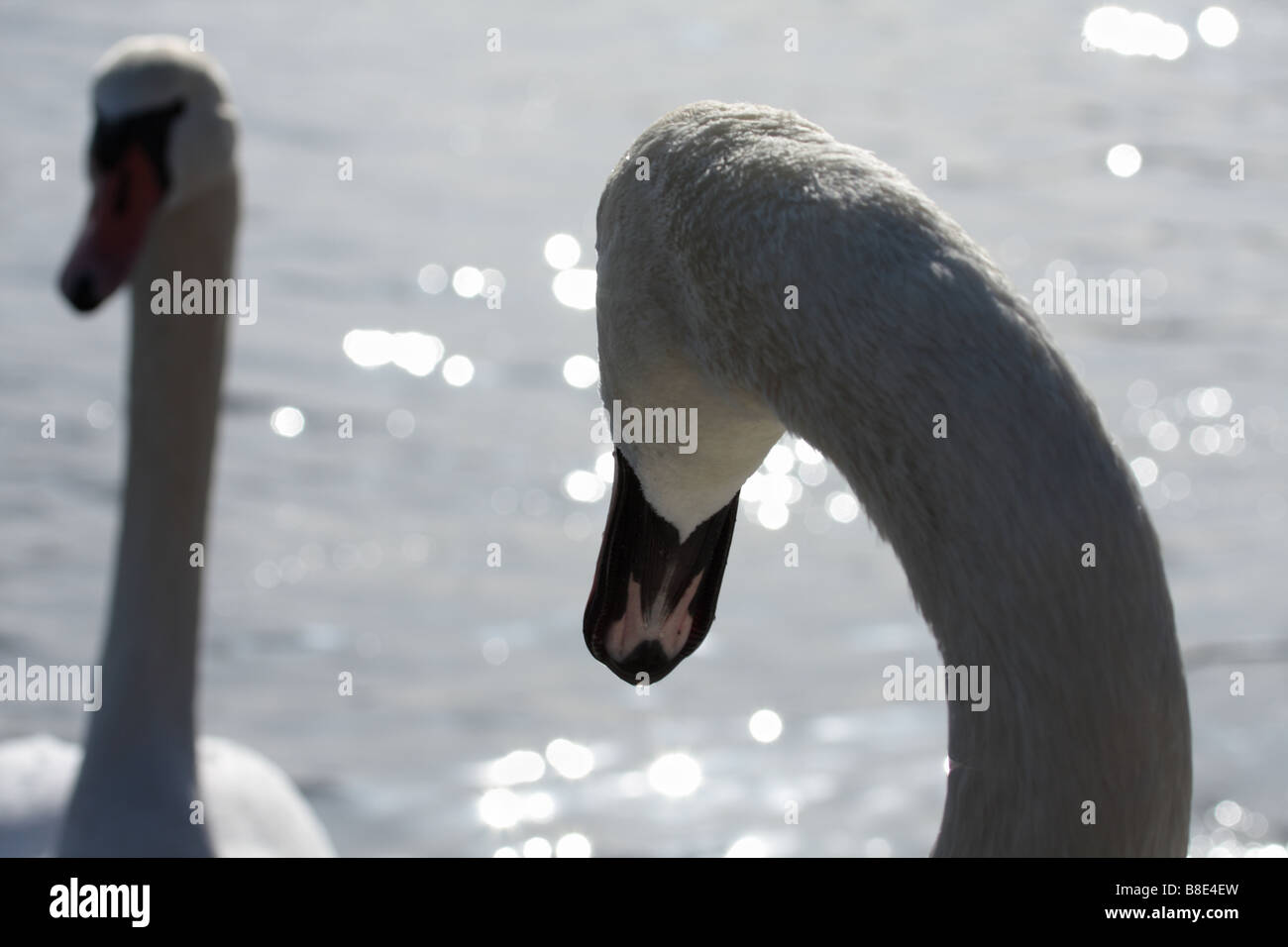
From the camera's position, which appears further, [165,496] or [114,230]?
[165,496]

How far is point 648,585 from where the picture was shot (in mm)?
2211

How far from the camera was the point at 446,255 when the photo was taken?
30.7 ft

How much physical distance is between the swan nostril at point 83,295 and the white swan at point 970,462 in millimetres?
2974

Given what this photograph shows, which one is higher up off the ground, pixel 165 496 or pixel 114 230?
pixel 114 230

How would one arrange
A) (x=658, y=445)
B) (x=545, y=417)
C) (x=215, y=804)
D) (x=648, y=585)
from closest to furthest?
(x=658, y=445)
(x=648, y=585)
(x=215, y=804)
(x=545, y=417)

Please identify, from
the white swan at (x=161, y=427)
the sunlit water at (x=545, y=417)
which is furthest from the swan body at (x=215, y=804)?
the sunlit water at (x=545, y=417)

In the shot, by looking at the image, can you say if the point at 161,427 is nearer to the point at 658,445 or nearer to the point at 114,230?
the point at 114,230

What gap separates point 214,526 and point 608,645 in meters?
4.97

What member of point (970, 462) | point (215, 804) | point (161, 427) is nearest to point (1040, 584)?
point (970, 462)

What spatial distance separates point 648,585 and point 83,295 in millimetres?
2633

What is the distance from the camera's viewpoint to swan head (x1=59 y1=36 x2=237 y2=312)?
4.34m

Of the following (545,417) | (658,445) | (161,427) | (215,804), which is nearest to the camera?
(658,445)

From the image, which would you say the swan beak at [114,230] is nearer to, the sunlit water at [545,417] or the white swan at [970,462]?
the sunlit water at [545,417]

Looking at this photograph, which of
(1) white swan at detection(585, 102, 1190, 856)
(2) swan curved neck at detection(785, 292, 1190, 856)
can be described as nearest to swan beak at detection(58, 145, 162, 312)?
(1) white swan at detection(585, 102, 1190, 856)
